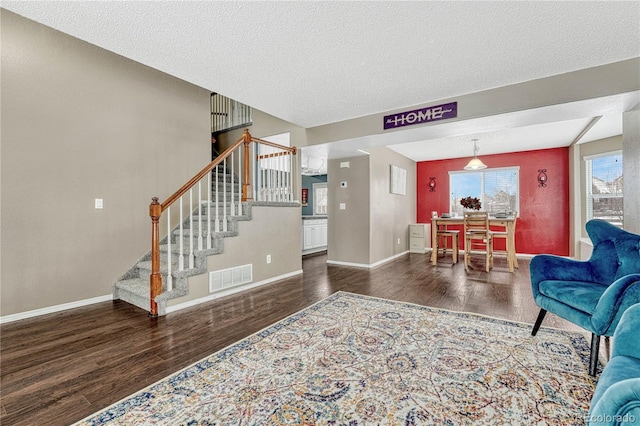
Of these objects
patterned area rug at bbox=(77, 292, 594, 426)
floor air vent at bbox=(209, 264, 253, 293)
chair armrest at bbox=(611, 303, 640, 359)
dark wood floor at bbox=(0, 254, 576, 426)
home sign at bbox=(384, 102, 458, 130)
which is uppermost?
home sign at bbox=(384, 102, 458, 130)

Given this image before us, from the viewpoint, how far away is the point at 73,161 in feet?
10.6

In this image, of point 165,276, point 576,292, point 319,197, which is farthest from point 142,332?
point 319,197

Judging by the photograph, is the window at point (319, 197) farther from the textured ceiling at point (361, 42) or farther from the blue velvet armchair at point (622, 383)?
the blue velvet armchair at point (622, 383)

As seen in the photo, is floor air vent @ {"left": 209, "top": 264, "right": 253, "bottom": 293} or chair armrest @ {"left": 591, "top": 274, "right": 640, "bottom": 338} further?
floor air vent @ {"left": 209, "top": 264, "right": 253, "bottom": 293}

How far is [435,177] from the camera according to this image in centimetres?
739

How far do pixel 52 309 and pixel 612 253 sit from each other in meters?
5.20

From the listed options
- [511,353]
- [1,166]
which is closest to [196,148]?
[1,166]

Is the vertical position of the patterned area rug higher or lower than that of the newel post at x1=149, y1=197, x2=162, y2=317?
lower

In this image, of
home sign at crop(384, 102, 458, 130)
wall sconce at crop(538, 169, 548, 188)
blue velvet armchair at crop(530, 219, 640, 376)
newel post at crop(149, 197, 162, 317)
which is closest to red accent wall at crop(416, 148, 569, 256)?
wall sconce at crop(538, 169, 548, 188)

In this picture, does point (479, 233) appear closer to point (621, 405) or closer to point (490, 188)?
point (490, 188)

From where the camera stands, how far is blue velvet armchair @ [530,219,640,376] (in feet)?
5.34

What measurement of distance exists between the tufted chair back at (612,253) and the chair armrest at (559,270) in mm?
46

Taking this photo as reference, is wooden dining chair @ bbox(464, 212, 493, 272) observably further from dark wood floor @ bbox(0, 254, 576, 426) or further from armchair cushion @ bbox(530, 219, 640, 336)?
armchair cushion @ bbox(530, 219, 640, 336)

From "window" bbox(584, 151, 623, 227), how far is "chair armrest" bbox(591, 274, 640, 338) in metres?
4.41
